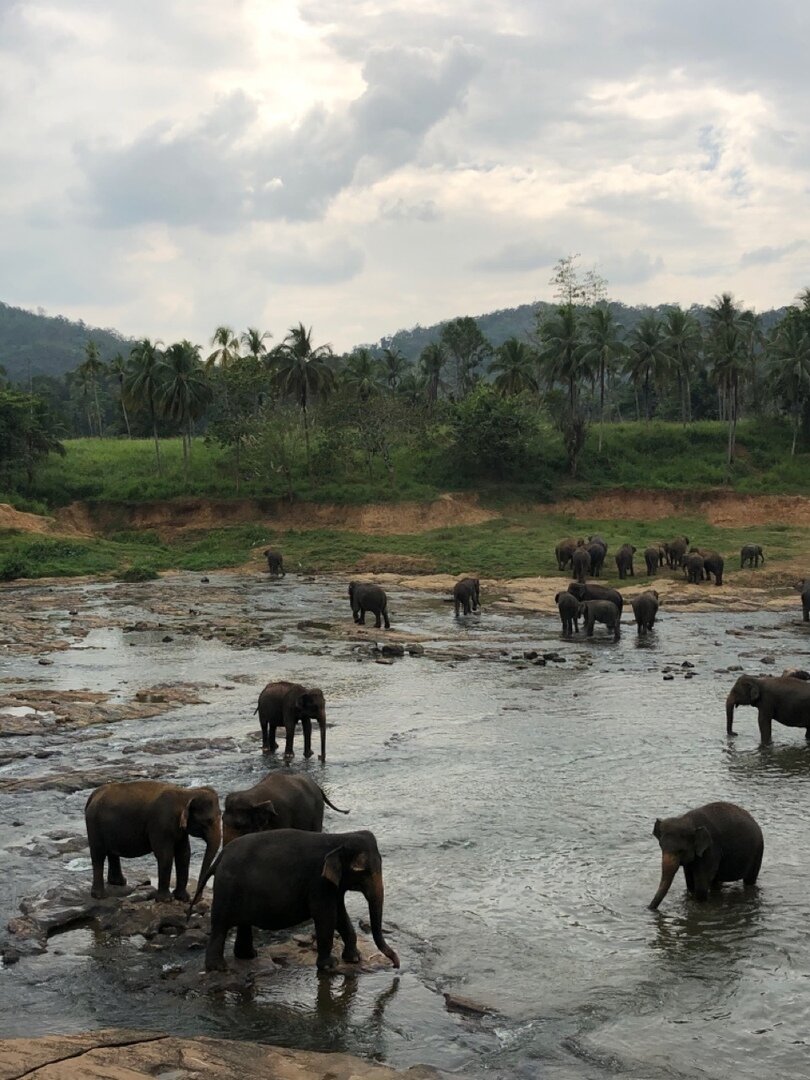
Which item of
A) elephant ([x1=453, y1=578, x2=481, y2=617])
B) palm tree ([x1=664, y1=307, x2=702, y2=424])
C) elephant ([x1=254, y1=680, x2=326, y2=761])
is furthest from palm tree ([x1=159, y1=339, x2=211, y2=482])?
elephant ([x1=254, y1=680, x2=326, y2=761])

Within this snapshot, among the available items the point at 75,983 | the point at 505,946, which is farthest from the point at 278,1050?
the point at 505,946

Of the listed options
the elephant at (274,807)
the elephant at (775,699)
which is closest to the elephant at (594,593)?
the elephant at (775,699)

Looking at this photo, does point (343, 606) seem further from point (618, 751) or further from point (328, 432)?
point (328, 432)

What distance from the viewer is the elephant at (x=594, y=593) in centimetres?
3139

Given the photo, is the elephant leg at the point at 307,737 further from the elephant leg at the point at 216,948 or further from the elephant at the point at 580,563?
the elephant at the point at 580,563

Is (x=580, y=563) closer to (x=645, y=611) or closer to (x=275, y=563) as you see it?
(x=645, y=611)

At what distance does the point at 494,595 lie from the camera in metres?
38.4

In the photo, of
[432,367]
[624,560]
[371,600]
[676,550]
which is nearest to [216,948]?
[371,600]

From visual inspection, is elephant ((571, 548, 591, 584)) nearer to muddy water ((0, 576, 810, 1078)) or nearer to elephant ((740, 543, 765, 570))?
elephant ((740, 543, 765, 570))

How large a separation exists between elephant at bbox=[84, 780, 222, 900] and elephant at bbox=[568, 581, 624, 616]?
21678 mm

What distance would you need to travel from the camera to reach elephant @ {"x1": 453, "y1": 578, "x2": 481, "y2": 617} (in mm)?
33875

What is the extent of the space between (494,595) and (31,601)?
16.1 metres

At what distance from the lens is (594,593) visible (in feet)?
104

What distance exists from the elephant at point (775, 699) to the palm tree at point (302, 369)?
4912cm
